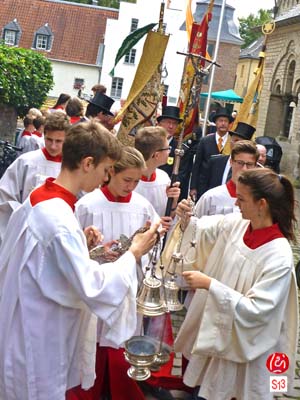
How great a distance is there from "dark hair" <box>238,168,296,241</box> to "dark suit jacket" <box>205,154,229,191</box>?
3216 mm

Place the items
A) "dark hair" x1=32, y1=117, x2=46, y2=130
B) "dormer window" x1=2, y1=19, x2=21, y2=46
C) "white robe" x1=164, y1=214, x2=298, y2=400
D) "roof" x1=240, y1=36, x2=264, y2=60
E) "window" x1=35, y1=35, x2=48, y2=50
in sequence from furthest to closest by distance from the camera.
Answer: "roof" x1=240, y1=36, x2=264, y2=60 < "window" x1=35, y1=35, x2=48, y2=50 < "dormer window" x1=2, y1=19, x2=21, y2=46 < "dark hair" x1=32, y1=117, x2=46, y2=130 < "white robe" x1=164, y1=214, x2=298, y2=400

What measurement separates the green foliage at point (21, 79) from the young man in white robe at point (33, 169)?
1314 centimetres

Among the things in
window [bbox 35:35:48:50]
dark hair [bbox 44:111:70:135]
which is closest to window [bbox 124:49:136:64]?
window [bbox 35:35:48:50]

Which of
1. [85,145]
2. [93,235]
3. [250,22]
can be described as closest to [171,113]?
[93,235]

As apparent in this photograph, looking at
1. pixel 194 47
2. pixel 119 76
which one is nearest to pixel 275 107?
pixel 119 76

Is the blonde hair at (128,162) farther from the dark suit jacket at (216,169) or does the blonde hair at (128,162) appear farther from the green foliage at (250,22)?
the green foliage at (250,22)

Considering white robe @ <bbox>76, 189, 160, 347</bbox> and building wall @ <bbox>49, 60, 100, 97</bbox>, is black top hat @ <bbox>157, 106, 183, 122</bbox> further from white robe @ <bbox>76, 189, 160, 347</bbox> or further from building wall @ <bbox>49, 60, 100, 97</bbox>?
building wall @ <bbox>49, 60, 100, 97</bbox>

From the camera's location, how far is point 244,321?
3.38 m

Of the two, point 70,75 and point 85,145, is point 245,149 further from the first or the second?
point 70,75

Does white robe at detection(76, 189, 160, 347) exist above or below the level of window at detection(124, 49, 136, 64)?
below

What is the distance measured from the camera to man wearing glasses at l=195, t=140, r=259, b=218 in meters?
4.97

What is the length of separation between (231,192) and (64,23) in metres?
47.2

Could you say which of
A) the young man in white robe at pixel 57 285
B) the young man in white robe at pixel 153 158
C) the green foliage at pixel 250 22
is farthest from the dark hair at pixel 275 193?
the green foliage at pixel 250 22

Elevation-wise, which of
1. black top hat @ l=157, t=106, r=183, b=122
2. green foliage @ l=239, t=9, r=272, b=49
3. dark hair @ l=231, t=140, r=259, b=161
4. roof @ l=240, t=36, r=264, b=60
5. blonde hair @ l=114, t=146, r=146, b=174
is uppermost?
green foliage @ l=239, t=9, r=272, b=49
